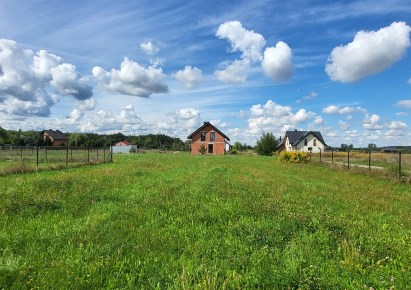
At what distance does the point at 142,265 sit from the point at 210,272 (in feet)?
3.72

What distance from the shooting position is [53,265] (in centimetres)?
475

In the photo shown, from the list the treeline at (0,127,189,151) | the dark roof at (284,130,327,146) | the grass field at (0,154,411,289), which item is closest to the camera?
the grass field at (0,154,411,289)

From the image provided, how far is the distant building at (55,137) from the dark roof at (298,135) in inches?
3344

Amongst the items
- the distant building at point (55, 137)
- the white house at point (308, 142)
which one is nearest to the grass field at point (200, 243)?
the white house at point (308, 142)

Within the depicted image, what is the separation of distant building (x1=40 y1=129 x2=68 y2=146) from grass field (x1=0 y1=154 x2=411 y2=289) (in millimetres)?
119202

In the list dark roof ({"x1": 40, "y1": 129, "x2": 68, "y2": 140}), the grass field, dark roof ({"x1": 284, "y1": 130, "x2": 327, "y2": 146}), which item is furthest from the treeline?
the grass field

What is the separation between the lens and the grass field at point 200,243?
14.5 ft

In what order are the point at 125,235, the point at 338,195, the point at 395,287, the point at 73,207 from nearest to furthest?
the point at 395,287 < the point at 125,235 < the point at 73,207 < the point at 338,195

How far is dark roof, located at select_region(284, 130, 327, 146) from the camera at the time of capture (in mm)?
78688

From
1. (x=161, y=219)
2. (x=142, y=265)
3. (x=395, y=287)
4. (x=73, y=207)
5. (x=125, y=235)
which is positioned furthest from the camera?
(x=73, y=207)

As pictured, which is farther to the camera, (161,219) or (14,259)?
(161,219)

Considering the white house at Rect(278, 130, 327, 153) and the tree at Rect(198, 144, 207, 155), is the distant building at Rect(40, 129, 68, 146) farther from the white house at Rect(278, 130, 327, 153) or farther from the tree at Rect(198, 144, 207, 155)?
the white house at Rect(278, 130, 327, 153)

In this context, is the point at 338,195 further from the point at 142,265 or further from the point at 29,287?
the point at 29,287

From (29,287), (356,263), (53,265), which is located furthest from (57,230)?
(356,263)
